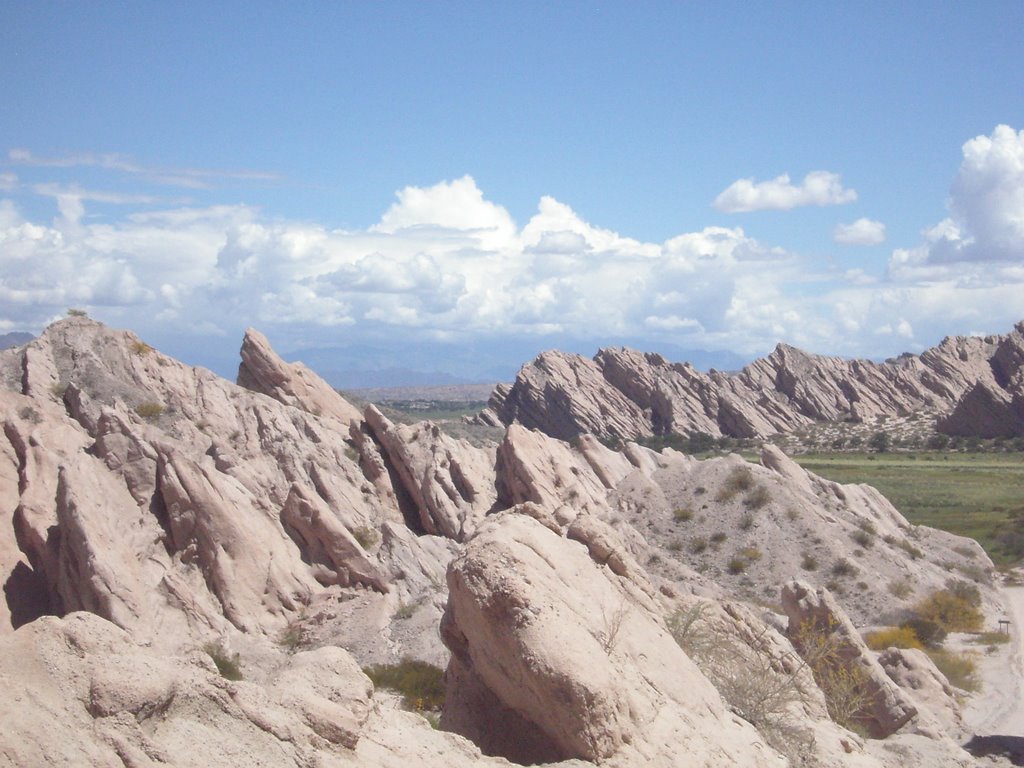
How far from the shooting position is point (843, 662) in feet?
77.0

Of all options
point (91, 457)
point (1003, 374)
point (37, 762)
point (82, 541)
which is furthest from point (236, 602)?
point (1003, 374)

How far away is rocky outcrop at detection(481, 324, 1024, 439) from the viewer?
12525 centimetres

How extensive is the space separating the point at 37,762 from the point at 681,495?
138 ft

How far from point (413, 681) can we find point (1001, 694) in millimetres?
18772

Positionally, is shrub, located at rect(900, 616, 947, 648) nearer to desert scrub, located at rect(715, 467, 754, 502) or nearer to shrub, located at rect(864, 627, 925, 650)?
shrub, located at rect(864, 627, 925, 650)

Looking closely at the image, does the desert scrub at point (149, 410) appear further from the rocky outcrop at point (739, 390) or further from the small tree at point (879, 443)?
the small tree at point (879, 443)

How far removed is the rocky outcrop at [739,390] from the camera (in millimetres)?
125250

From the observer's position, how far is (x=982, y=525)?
6488 cm

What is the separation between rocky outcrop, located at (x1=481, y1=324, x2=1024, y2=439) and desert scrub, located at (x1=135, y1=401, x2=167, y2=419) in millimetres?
83395

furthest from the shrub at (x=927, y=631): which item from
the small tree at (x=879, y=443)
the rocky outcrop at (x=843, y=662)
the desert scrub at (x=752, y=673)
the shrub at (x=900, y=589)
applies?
the small tree at (x=879, y=443)

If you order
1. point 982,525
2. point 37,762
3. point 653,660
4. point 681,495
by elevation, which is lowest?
point 982,525

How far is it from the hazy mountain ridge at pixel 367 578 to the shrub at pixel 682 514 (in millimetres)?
321

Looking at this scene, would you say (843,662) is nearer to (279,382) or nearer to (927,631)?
(927,631)

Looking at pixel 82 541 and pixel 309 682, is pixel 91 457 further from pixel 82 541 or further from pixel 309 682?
pixel 309 682
